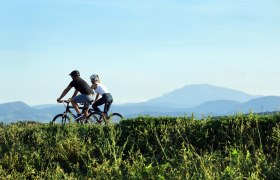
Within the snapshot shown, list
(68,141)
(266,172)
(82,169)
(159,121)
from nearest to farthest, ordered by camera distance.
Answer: (266,172)
(82,169)
(68,141)
(159,121)

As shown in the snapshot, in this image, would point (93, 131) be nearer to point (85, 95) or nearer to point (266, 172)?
point (85, 95)

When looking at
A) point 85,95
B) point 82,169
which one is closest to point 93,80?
point 85,95

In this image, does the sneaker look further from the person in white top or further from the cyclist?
the person in white top

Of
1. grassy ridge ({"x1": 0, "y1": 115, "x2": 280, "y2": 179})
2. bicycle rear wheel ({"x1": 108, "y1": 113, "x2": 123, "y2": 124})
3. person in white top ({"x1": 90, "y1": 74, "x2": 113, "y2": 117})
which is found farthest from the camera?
person in white top ({"x1": 90, "y1": 74, "x2": 113, "y2": 117})

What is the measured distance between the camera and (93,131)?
1380cm

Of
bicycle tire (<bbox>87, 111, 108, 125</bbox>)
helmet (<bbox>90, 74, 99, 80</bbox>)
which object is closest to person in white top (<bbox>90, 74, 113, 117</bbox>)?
helmet (<bbox>90, 74, 99, 80</bbox>)

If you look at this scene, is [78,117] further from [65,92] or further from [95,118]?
[65,92]

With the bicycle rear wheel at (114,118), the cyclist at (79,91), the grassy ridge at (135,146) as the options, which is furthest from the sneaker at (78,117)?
the grassy ridge at (135,146)

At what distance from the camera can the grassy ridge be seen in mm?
9742

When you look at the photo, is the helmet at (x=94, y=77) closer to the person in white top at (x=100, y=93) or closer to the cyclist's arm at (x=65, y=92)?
the person in white top at (x=100, y=93)

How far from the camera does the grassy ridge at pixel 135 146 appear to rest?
384 inches

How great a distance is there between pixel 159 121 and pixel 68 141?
267cm

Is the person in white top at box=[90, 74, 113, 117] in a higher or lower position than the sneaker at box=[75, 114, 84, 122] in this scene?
higher

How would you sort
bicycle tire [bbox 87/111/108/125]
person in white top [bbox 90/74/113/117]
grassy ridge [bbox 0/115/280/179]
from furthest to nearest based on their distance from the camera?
person in white top [bbox 90/74/113/117] → bicycle tire [bbox 87/111/108/125] → grassy ridge [bbox 0/115/280/179]
